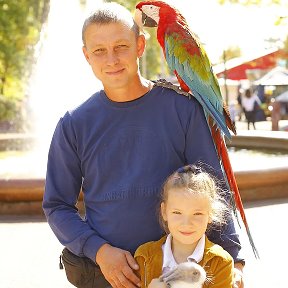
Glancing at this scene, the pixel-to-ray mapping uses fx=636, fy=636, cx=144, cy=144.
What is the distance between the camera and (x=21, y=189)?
6297 mm

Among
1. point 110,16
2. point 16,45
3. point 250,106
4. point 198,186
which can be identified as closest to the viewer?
point 198,186

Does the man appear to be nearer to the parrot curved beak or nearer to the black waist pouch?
the black waist pouch

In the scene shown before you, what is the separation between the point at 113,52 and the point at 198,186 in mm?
580

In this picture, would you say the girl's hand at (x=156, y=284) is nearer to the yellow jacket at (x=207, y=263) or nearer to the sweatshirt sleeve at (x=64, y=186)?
the yellow jacket at (x=207, y=263)

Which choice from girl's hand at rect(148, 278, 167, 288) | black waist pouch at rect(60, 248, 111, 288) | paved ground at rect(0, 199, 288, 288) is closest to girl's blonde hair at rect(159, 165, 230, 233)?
girl's hand at rect(148, 278, 167, 288)

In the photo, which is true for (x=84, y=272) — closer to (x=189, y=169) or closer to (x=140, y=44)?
(x=189, y=169)

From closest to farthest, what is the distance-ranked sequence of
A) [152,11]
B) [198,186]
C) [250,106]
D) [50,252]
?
[198,186], [152,11], [50,252], [250,106]

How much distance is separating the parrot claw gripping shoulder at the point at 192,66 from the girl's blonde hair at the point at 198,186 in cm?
20

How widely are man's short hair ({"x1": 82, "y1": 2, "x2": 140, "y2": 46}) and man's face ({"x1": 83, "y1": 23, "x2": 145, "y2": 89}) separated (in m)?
0.01

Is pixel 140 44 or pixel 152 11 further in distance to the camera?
pixel 152 11

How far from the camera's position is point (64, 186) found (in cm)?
243

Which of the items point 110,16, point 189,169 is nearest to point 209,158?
point 189,169

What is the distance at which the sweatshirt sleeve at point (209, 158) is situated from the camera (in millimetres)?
2299

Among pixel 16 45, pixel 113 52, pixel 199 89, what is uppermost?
pixel 113 52
